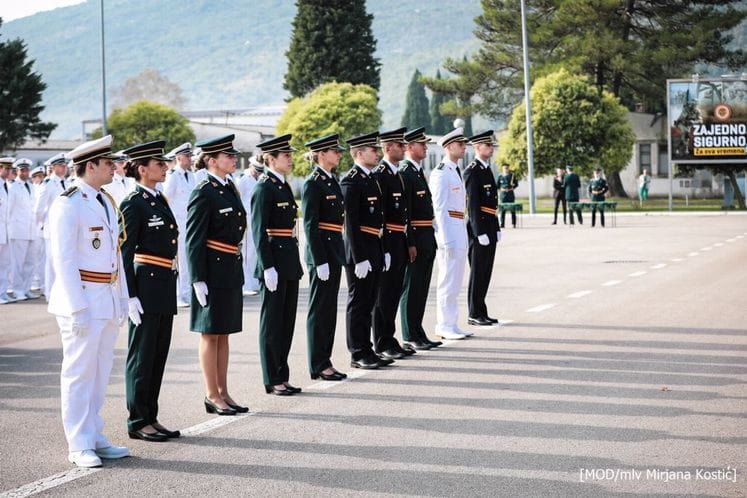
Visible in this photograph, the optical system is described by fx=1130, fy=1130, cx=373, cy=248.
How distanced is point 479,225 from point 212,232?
208 inches

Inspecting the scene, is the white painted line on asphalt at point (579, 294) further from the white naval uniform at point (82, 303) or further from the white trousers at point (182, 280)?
the white naval uniform at point (82, 303)

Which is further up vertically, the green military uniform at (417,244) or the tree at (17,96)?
the tree at (17,96)

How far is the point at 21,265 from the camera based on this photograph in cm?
1895

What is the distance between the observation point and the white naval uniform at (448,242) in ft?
40.4

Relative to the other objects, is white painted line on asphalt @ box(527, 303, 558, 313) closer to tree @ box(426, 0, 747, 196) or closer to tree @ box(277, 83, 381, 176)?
tree @ box(426, 0, 747, 196)

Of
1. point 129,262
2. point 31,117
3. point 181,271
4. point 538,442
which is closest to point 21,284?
point 181,271

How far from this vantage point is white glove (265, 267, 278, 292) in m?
8.99

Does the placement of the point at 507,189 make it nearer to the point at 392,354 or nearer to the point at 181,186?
the point at 181,186

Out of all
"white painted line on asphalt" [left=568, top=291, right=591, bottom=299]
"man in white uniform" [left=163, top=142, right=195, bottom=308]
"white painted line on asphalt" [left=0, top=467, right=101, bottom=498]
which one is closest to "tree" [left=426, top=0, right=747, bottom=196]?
"white painted line on asphalt" [left=568, top=291, right=591, bottom=299]

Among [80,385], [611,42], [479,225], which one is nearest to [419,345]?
[479,225]

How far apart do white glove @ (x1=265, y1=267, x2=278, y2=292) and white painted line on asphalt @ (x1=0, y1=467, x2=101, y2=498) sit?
254cm

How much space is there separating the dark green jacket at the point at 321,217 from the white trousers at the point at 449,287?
2.60 metres

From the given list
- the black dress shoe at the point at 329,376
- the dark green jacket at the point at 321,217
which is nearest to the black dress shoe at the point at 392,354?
the black dress shoe at the point at 329,376

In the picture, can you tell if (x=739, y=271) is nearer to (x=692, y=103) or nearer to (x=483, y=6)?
(x=692, y=103)
